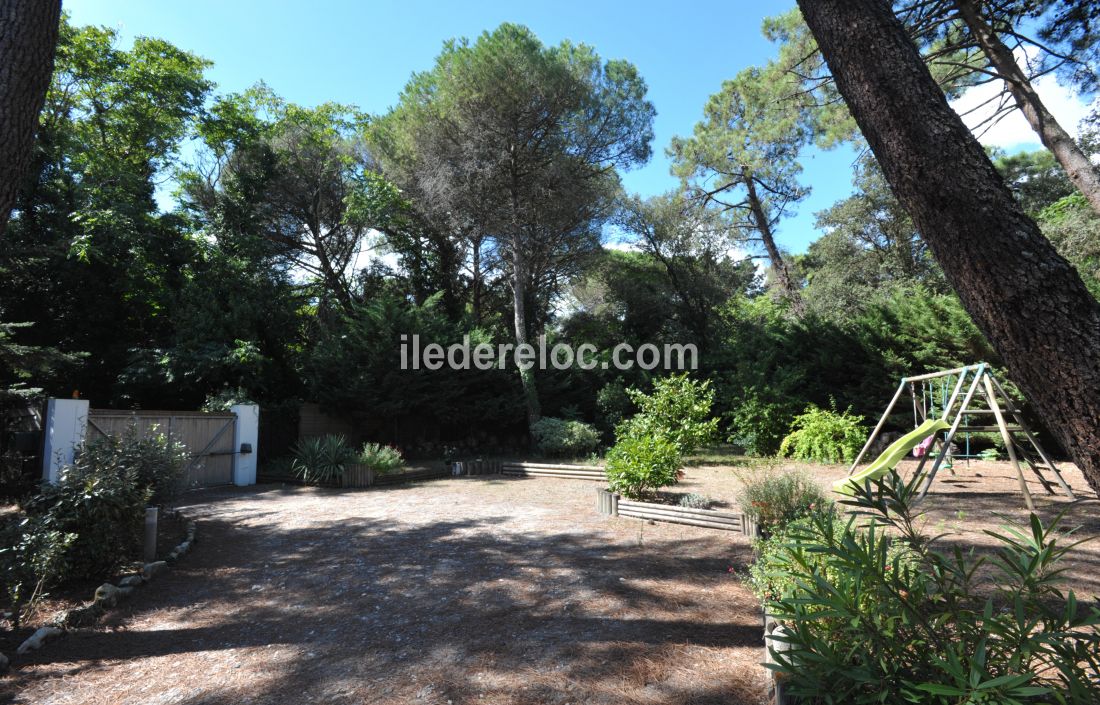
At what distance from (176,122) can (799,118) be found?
18751mm

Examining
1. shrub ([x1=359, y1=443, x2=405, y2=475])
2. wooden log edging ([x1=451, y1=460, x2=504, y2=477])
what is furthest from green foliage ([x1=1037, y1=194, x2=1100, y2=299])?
shrub ([x1=359, y1=443, x2=405, y2=475])

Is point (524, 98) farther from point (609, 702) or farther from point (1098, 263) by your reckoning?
point (609, 702)

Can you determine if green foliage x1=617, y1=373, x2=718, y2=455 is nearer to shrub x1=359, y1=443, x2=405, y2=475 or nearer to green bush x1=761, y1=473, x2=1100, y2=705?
shrub x1=359, y1=443, x2=405, y2=475

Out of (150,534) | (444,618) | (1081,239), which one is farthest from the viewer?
(1081,239)

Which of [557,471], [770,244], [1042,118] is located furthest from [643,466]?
[770,244]

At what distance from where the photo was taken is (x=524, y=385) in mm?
15938

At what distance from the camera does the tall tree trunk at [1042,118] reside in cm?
761

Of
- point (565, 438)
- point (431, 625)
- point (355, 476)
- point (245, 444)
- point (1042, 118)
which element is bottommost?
point (431, 625)

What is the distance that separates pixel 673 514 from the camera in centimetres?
635

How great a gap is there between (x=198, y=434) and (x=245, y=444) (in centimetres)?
87

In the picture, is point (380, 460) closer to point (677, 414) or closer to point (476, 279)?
point (677, 414)

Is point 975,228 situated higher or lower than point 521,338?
lower

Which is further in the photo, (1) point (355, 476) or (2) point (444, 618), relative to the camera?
(1) point (355, 476)

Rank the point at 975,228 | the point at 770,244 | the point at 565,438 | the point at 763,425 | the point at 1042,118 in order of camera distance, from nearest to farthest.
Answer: the point at 975,228 → the point at 1042,118 → the point at 763,425 → the point at 565,438 → the point at 770,244
